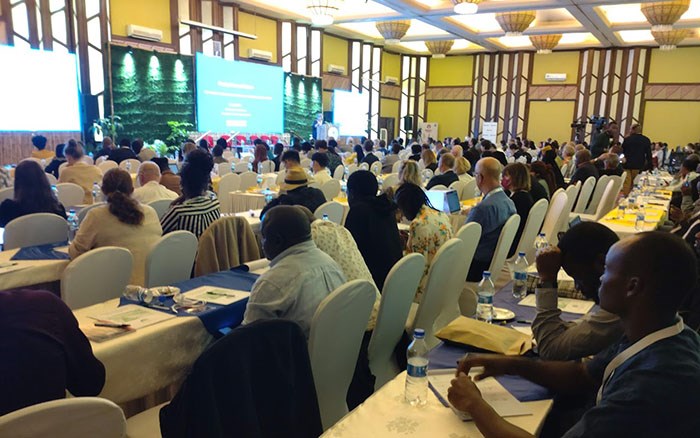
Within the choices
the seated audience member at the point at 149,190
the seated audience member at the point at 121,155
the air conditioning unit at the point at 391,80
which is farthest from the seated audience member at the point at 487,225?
the air conditioning unit at the point at 391,80

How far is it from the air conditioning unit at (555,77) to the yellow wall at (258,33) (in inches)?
446

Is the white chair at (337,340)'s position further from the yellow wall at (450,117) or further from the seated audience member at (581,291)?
the yellow wall at (450,117)

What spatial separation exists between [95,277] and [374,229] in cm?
183

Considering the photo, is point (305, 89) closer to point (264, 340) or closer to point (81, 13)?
point (81, 13)

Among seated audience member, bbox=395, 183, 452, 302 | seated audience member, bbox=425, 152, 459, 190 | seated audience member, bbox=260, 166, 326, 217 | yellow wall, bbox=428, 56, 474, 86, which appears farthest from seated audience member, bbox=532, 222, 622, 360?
yellow wall, bbox=428, 56, 474, 86

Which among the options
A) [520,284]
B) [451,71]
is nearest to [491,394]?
[520,284]

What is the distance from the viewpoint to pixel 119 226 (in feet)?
11.7

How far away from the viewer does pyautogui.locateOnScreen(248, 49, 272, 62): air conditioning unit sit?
16375 mm

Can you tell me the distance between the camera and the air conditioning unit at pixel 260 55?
16.4 meters

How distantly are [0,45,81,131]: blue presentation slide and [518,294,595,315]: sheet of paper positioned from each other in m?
11.4

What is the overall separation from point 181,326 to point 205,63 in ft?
44.5

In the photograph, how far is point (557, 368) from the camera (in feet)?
6.13

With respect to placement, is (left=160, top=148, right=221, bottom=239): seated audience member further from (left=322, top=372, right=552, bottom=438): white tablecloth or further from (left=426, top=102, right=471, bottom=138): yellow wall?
(left=426, top=102, right=471, bottom=138): yellow wall

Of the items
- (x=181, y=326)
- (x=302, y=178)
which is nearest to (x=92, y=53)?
(x=302, y=178)
